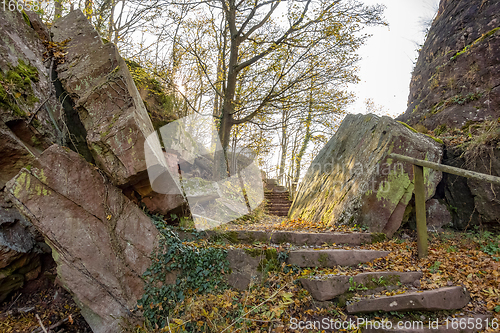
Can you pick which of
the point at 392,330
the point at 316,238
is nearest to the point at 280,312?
the point at 392,330

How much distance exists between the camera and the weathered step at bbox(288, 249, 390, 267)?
3.37 meters

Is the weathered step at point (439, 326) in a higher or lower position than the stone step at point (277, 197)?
lower

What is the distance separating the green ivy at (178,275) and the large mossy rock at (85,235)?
0.56 ft

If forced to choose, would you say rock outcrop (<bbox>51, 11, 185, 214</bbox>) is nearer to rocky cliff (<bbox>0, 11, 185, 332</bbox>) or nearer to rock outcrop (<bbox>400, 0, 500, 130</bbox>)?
rocky cliff (<bbox>0, 11, 185, 332</bbox>)

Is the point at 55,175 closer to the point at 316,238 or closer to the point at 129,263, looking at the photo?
the point at 129,263

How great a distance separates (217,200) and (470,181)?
5.73m

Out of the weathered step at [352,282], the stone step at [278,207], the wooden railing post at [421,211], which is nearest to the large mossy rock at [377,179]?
the wooden railing post at [421,211]

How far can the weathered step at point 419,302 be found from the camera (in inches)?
101

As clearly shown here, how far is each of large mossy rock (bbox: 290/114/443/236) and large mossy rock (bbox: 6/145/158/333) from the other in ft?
12.5

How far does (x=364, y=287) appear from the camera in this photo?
2.87m

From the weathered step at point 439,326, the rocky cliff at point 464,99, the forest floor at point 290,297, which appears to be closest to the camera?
the weathered step at point 439,326

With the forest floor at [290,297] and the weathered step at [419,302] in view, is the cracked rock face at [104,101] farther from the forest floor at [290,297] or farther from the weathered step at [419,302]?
the weathered step at [419,302]

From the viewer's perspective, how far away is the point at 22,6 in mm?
4512

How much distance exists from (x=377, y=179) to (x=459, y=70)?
4.97m
